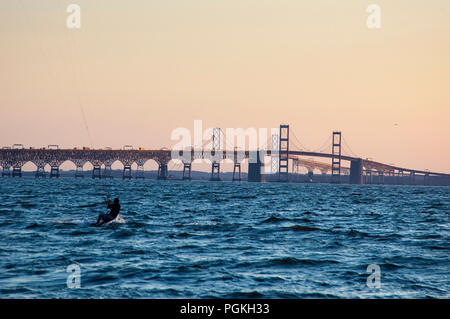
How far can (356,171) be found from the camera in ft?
600

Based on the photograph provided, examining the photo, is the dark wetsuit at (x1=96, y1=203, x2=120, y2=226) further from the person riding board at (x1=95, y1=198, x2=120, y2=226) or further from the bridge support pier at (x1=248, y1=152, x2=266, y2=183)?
the bridge support pier at (x1=248, y1=152, x2=266, y2=183)

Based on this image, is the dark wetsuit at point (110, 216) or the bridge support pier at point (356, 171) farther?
the bridge support pier at point (356, 171)

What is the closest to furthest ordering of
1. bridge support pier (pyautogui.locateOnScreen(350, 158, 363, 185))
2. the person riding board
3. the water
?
1. the water
2. the person riding board
3. bridge support pier (pyautogui.locateOnScreen(350, 158, 363, 185))

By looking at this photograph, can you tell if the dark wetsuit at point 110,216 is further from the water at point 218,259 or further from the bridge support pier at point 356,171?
the bridge support pier at point 356,171

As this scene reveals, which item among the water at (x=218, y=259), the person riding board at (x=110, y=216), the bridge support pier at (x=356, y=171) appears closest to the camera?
the water at (x=218, y=259)

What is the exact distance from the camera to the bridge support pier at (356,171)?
590ft

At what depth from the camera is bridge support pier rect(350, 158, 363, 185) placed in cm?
17975

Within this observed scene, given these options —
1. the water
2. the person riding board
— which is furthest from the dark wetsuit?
the water

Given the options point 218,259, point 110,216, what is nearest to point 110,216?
point 110,216

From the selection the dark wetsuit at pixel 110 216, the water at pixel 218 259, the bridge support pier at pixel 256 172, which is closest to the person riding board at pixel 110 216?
the dark wetsuit at pixel 110 216

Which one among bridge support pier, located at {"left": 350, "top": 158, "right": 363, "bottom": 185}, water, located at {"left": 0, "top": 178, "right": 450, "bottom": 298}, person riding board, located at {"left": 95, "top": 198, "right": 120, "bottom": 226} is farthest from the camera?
bridge support pier, located at {"left": 350, "top": 158, "right": 363, "bottom": 185}

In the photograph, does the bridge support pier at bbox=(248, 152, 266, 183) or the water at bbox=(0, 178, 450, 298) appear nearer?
the water at bbox=(0, 178, 450, 298)

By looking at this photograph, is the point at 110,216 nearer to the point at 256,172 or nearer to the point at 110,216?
the point at 110,216
